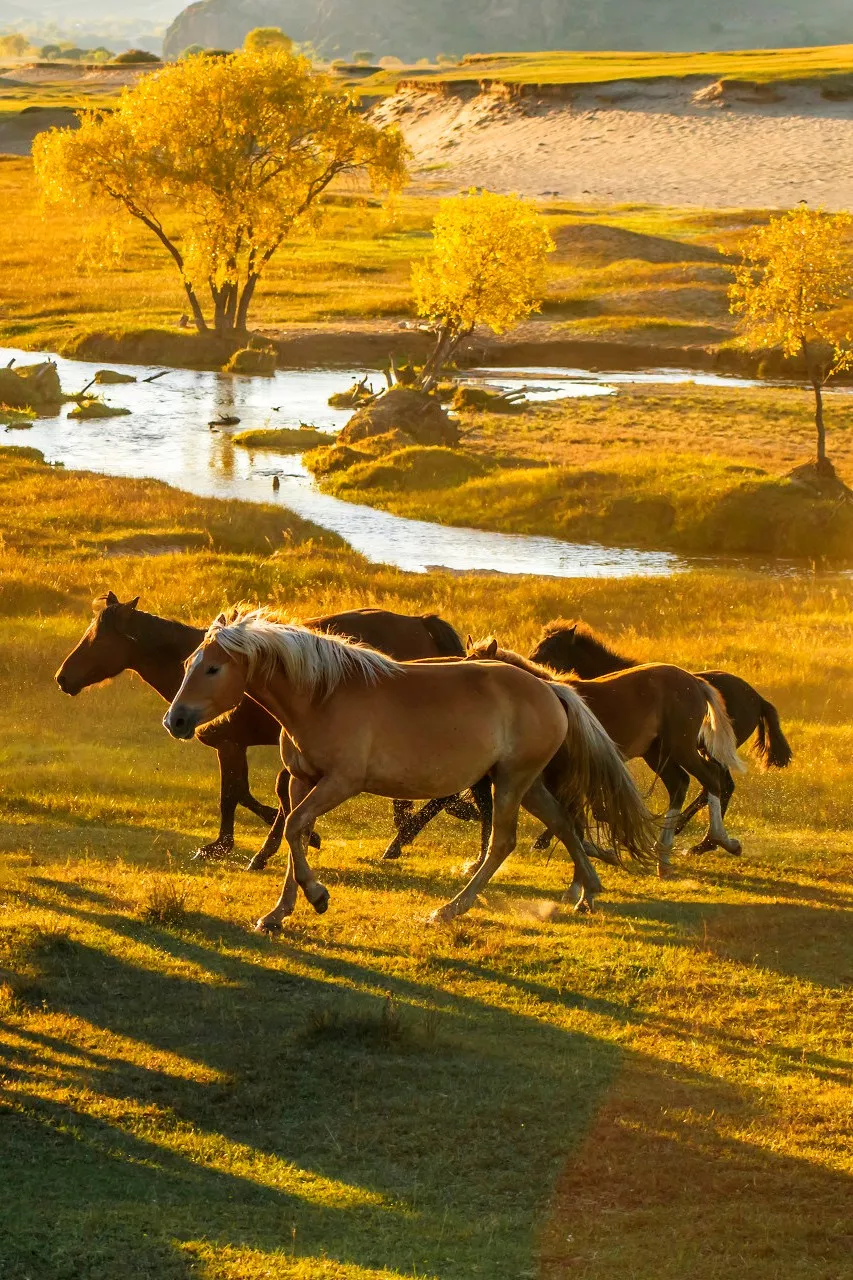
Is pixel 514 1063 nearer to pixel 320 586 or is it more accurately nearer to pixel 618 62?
pixel 320 586

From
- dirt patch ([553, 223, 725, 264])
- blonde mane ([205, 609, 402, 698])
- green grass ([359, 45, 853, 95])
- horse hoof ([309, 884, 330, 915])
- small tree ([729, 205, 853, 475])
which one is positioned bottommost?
horse hoof ([309, 884, 330, 915])

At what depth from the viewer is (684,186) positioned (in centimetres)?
11200

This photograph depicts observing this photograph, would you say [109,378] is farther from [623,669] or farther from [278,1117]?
[278,1117]

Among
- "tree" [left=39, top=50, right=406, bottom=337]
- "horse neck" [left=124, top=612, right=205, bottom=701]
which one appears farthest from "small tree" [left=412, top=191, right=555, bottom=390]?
"horse neck" [left=124, top=612, right=205, bottom=701]

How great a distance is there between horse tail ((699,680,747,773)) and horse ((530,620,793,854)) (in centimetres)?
105

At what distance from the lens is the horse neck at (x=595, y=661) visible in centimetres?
1544

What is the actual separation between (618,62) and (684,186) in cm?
6341

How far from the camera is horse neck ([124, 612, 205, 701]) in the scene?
14.4 m

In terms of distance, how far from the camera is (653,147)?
398 feet

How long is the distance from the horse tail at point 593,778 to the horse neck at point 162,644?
4.10 metres

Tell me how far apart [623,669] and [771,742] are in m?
1.90

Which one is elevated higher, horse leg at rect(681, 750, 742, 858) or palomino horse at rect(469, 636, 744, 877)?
palomino horse at rect(469, 636, 744, 877)

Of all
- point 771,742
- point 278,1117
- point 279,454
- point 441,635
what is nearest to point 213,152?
point 279,454

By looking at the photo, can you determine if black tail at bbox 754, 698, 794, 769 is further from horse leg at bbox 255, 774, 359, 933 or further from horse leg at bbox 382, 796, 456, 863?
horse leg at bbox 255, 774, 359, 933
